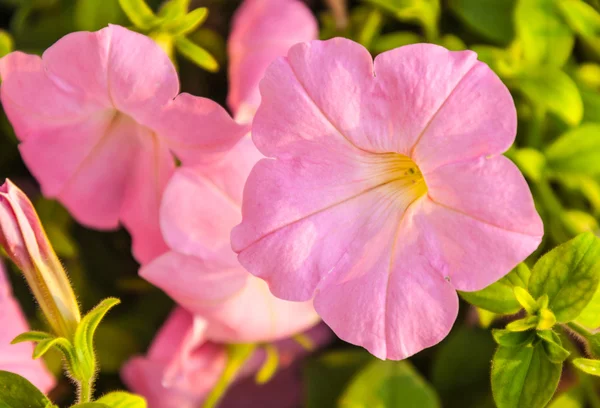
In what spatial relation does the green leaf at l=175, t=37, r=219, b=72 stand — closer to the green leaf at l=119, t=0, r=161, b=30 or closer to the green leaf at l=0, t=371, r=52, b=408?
the green leaf at l=119, t=0, r=161, b=30

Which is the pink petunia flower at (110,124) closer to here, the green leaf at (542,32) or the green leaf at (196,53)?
the green leaf at (196,53)

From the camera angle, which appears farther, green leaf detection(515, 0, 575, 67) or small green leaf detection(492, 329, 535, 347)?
green leaf detection(515, 0, 575, 67)

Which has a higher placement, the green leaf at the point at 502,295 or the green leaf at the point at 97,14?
the green leaf at the point at 97,14

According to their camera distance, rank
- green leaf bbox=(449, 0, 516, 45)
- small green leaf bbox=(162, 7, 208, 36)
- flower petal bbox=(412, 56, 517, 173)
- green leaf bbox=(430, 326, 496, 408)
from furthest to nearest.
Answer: green leaf bbox=(430, 326, 496, 408), green leaf bbox=(449, 0, 516, 45), small green leaf bbox=(162, 7, 208, 36), flower petal bbox=(412, 56, 517, 173)

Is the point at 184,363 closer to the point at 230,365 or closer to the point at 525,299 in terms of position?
the point at 230,365

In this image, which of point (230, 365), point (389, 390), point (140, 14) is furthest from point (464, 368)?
point (140, 14)

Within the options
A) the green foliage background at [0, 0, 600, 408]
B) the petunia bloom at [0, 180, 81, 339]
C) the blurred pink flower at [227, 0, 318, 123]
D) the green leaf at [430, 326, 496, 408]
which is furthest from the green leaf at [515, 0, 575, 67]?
the petunia bloom at [0, 180, 81, 339]

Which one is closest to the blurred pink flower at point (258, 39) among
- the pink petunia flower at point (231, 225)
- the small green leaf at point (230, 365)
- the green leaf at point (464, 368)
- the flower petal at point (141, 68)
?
the pink petunia flower at point (231, 225)

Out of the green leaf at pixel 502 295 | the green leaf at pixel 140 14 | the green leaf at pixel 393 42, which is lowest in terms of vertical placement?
the green leaf at pixel 502 295

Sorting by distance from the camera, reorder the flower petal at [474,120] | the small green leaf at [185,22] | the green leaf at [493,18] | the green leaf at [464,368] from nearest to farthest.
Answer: the flower petal at [474,120], the small green leaf at [185,22], the green leaf at [493,18], the green leaf at [464,368]
